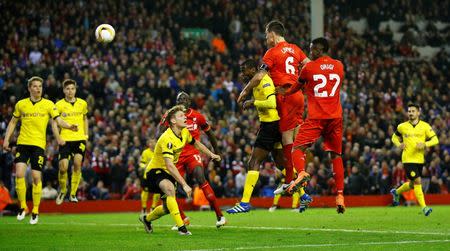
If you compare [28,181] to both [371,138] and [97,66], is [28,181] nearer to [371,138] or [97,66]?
[97,66]

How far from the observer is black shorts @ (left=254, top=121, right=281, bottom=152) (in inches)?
619

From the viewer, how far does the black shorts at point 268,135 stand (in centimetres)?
1572

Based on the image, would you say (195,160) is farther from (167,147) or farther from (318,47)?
(318,47)

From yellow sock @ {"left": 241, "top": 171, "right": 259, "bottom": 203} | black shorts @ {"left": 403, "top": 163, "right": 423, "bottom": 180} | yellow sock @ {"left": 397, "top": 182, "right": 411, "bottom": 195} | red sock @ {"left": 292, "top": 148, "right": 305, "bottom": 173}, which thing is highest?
red sock @ {"left": 292, "top": 148, "right": 305, "bottom": 173}

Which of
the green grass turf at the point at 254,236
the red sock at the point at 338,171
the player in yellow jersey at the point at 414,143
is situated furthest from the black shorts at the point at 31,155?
the player in yellow jersey at the point at 414,143

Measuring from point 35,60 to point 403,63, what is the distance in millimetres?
17650

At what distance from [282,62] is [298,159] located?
181 centimetres

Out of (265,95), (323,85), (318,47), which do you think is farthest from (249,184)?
(318,47)

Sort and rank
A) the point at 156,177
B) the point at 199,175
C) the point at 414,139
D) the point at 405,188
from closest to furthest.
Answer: the point at 156,177
the point at 199,175
the point at 414,139
the point at 405,188

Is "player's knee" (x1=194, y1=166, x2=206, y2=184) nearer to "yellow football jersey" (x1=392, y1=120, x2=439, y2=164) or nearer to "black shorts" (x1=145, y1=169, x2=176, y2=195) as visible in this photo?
"black shorts" (x1=145, y1=169, x2=176, y2=195)

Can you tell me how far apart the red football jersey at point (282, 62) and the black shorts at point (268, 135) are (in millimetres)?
757

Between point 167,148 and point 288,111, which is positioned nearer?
point 167,148

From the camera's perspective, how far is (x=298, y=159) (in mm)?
14773

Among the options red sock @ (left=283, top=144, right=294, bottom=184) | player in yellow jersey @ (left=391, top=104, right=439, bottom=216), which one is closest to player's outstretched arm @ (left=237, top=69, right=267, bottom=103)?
red sock @ (left=283, top=144, right=294, bottom=184)
